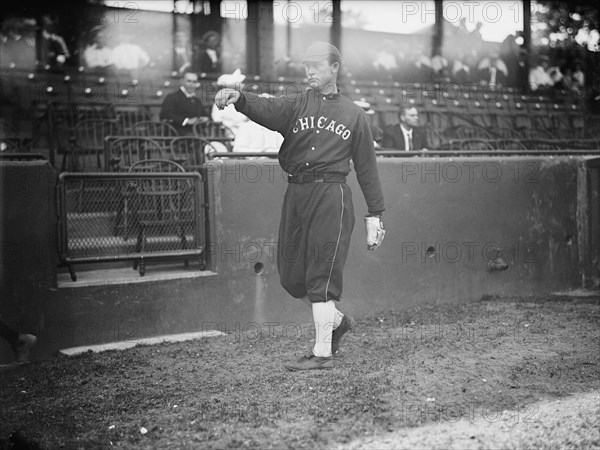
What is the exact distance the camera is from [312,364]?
618cm

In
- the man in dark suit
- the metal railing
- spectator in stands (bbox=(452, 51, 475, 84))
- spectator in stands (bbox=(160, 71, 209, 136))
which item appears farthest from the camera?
spectator in stands (bbox=(452, 51, 475, 84))

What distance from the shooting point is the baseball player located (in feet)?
20.4

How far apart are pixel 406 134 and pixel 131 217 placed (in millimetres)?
5527

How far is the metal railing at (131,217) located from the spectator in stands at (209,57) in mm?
9097

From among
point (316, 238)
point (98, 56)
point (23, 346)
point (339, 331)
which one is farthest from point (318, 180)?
point (98, 56)

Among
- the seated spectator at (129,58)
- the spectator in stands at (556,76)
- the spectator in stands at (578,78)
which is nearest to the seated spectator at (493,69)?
the spectator in stands at (556,76)

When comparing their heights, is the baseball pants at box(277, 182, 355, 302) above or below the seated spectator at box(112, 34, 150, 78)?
below

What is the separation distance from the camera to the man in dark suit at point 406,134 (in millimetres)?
12000

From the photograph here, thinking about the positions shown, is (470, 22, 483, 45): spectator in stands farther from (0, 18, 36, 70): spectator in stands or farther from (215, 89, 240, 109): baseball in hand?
(215, 89, 240, 109): baseball in hand

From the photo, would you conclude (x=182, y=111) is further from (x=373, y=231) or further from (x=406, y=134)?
(x=373, y=231)

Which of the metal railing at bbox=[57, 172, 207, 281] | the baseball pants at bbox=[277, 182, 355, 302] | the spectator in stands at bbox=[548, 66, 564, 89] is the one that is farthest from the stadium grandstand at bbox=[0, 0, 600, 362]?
the baseball pants at bbox=[277, 182, 355, 302]

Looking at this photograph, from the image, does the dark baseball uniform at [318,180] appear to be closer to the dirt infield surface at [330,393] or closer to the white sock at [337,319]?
the white sock at [337,319]

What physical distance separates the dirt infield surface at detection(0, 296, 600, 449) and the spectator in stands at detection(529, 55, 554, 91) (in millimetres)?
12289

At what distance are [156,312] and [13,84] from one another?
7125 mm
